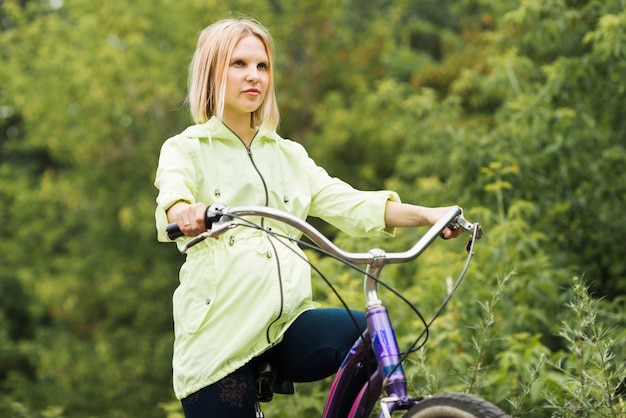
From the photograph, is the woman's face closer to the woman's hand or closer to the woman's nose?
the woman's nose

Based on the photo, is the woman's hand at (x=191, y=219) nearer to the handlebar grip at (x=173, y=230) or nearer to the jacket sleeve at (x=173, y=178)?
the handlebar grip at (x=173, y=230)

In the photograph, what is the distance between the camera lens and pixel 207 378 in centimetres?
263

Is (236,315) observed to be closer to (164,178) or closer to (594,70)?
(164,178)

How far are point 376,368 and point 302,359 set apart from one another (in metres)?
0.26

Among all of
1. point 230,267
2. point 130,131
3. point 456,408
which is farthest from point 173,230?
point 130,131

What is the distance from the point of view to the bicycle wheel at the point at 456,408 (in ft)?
6.77

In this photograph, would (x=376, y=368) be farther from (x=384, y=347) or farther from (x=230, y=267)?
(x=230, y=267)

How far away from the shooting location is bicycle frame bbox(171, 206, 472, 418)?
225 cm

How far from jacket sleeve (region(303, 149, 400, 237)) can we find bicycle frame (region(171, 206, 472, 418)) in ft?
0.93

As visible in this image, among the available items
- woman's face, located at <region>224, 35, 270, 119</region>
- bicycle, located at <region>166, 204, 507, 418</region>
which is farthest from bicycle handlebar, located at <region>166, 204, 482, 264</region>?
woman's face, located at <region>224, 35, 270, 119</region>

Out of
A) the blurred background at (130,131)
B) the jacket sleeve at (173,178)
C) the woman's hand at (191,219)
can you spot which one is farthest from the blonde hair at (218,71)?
the blurred background at (130,131)

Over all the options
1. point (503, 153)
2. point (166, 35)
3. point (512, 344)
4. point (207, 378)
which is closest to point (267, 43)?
point (207, 378)

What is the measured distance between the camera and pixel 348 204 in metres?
2.85

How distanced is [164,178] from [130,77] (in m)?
13.6
